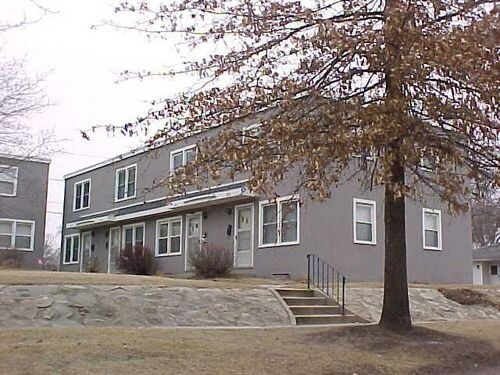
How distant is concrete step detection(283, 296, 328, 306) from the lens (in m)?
15.4

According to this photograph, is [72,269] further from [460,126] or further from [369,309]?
[460,126]

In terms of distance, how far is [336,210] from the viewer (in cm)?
2189

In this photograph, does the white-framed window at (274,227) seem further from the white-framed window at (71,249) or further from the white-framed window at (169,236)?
the white-framed window at (71,249)

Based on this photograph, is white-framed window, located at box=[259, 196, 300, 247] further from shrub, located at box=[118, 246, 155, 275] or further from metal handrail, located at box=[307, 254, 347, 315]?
shrub, located at box=[118, 246, 155, 275]

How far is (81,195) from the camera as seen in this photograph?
34.9 meters

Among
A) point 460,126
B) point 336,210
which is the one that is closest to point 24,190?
point 336,210

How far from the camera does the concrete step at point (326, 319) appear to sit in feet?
47.0

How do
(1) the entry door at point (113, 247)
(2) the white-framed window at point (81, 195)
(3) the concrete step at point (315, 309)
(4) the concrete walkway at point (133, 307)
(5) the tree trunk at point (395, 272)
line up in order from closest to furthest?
(5) the tree trunk at point (395, 272) < (4) the concrete walkway at point (133, 307) < (3) the concrete step at point (315, 309) < (1) the entry door at point (113, 247) < (2) the white-framed window at point (81, 195)

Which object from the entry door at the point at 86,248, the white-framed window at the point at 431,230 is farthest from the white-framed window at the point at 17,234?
the white-framed window at the point at 431,230

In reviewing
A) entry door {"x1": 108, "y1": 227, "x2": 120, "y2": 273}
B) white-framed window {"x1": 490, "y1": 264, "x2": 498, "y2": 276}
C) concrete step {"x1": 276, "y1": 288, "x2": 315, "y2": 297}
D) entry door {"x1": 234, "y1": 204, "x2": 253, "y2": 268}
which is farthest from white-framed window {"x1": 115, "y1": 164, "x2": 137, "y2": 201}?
white-framed window {"x1": 490, "y1": 264, "x2": 498, "y2": 276}

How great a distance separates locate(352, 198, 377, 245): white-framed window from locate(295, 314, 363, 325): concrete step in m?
7.50

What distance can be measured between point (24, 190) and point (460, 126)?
89.1 feet

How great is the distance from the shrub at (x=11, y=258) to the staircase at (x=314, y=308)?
1698cm

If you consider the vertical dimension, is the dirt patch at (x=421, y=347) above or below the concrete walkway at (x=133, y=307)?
below
